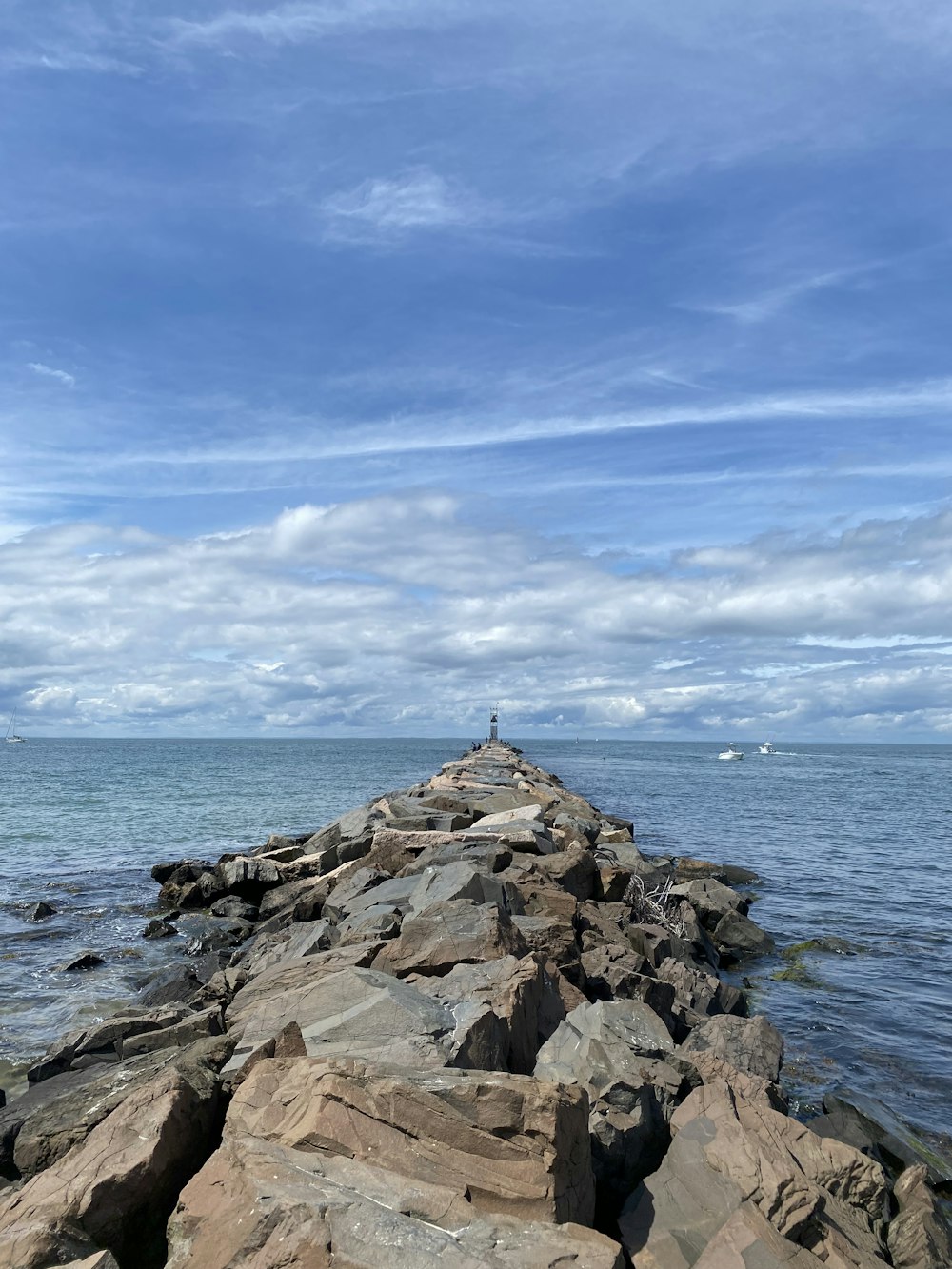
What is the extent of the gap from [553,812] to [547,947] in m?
14.1

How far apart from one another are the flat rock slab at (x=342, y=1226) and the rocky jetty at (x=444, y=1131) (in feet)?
0.04

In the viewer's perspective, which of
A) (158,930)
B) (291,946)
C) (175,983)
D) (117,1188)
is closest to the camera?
(117,1188)

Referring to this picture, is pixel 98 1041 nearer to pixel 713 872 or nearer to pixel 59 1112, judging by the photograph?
pixel 59 1112

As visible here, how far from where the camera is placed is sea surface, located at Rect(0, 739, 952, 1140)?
1205 centimetres

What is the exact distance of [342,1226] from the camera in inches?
176

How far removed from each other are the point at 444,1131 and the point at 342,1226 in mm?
Result: 929

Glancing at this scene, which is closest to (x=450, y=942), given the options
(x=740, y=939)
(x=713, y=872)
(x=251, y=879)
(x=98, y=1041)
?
(x=98, y=1041)

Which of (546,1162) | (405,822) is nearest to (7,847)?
(405,822)

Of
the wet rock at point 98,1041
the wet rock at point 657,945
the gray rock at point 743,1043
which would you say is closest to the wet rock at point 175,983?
the wet rock at point 98,1041

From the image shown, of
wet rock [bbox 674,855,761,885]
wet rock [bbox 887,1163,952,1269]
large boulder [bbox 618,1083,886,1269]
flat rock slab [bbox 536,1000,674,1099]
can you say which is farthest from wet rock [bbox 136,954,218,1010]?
wet rock [bbox 674,855,761,885]

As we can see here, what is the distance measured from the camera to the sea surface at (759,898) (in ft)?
39.5

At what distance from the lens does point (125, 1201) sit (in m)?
5.18

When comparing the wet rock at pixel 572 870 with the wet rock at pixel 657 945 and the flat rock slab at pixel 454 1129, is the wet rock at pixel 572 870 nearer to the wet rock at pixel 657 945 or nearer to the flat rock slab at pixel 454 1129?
the wet rock at pixel 657 945

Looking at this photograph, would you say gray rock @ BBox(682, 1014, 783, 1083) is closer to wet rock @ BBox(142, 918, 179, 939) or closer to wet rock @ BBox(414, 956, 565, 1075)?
wet rock @ BBox(414, 956, 565, 1075)
